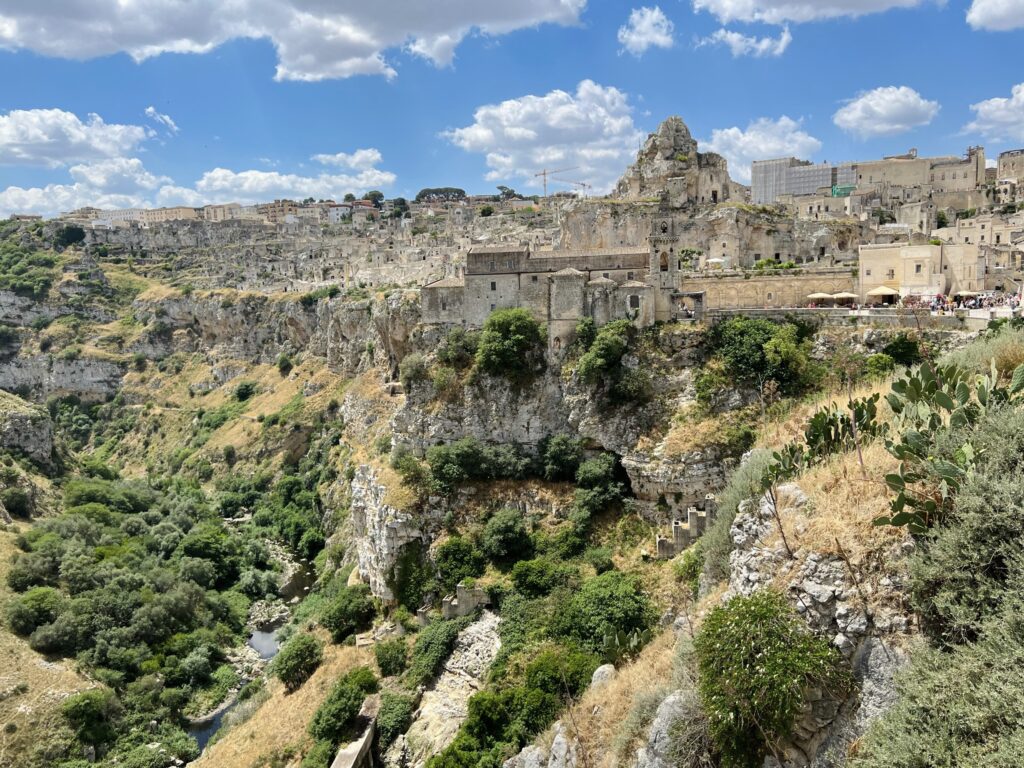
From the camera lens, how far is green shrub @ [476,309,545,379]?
27.5 metres

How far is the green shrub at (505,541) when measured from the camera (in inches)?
940

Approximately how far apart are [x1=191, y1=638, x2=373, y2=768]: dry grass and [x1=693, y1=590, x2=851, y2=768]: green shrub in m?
17.5

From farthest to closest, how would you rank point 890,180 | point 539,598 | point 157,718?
point 890,180
point 157,718
point 539,598

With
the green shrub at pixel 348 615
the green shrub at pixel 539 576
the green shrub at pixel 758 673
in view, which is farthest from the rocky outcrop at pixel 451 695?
the green shrub at pixel 758 673

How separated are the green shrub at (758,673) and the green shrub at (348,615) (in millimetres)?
20459

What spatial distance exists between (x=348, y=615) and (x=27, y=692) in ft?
41.4

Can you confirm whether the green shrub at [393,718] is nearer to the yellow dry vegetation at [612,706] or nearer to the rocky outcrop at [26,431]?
the yellow dry vegetation at [612,706]

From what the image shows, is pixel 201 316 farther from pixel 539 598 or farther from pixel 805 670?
pixel 805 670

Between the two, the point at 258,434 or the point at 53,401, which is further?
the point at 53,401

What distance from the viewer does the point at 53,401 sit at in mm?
69188

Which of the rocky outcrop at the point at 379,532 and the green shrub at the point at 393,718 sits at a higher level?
the rocky outcrop at the point at 379,532

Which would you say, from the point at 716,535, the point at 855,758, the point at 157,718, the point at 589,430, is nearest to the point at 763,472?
the point at 716,535

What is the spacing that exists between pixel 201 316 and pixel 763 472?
73362 millimetres

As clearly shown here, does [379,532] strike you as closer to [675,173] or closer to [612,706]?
[612,706]
